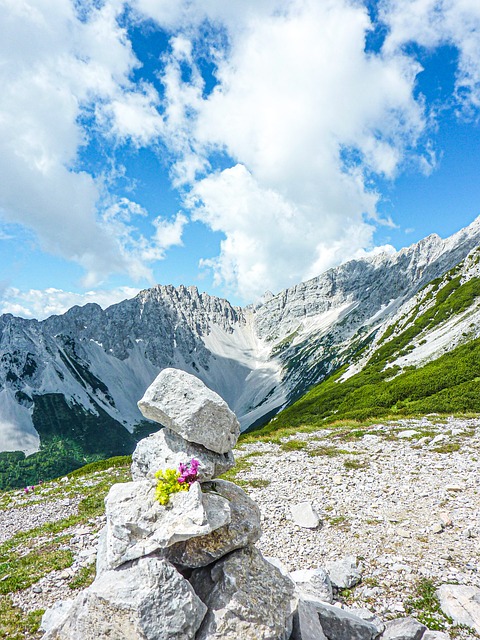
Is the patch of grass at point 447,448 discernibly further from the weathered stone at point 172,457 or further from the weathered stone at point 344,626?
the weathered stone at point 172,457

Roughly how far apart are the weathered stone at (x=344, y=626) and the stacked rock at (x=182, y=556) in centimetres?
134

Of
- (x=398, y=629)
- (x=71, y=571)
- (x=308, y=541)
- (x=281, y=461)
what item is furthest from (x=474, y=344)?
(x=71, y=571)

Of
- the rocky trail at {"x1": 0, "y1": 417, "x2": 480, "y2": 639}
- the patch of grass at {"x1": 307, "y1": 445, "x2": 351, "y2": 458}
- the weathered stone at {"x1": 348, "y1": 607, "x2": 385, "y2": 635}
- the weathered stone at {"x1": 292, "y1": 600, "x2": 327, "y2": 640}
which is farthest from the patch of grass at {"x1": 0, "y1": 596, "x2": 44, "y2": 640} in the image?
the patch of grass at {"x1": 307, "y1": 445, "x2": 351, "y2": 458}

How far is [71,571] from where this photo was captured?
1395 cm

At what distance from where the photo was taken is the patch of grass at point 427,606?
31.2 feet

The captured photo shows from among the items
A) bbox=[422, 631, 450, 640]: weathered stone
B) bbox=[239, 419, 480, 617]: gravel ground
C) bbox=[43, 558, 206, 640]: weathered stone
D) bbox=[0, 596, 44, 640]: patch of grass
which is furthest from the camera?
bbox=[239, 419, 480, 617]: gravel ground

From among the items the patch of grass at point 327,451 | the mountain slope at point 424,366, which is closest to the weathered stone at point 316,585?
the patch of grass at point 327,451

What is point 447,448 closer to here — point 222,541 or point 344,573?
point 344,573

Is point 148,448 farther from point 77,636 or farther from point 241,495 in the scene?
point 77,636

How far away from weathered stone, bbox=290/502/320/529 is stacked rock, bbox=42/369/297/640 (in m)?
6.48

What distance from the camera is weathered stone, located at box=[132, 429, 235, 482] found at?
33.7 feet

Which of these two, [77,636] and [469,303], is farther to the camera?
[469,303]

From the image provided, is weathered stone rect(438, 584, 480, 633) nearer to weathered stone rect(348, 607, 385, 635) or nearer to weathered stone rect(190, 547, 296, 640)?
weathered stone rect(348, 607, 385, 635)

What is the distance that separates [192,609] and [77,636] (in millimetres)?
2626
